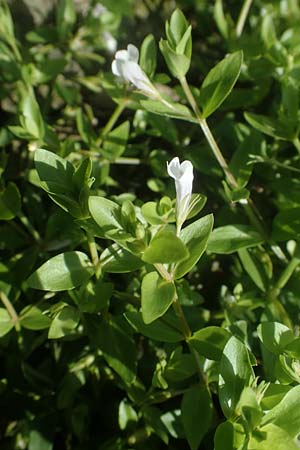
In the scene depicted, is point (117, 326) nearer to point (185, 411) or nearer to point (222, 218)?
point (185, 411)

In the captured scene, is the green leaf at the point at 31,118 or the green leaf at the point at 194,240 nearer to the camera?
the green leaf at the point at 194,240

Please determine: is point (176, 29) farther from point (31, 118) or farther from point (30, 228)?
point (30, 228)

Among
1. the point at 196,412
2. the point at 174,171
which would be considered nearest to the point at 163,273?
the point at 174,171

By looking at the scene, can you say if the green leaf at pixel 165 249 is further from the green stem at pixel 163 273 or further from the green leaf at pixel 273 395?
the green leaf at pixel 273 395

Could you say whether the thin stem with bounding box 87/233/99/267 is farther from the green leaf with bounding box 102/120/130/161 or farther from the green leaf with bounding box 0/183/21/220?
the green leaf with bounding box 102/120/130/161

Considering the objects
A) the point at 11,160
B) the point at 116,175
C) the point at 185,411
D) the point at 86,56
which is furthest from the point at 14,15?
the point at 185,411

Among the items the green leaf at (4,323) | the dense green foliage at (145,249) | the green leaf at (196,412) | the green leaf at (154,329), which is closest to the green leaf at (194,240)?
the dense green foliage at (145,249)

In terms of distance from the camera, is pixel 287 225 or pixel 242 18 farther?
pixel 242 18
